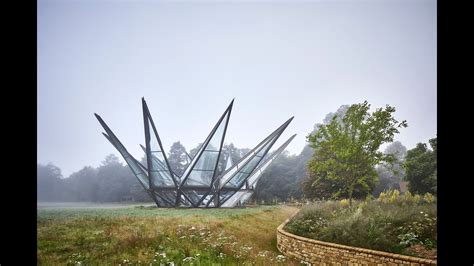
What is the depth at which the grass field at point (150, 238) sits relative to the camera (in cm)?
411

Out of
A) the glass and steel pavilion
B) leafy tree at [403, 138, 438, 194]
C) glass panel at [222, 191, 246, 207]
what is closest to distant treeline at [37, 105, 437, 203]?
leafy tree at [403, 138, 438, 194]

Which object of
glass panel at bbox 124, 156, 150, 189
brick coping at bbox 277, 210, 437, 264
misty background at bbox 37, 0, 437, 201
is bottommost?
brick coping at bbox 277, 210, 437, 264

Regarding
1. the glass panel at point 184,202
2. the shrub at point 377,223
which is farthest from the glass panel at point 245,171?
the shrub at point 377,223

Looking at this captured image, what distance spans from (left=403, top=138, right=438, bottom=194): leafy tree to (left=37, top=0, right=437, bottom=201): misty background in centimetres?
94

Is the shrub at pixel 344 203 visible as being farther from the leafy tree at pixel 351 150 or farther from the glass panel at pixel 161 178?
the glass panel at pixel 161 178

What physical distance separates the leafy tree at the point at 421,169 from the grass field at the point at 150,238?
1.55 metres

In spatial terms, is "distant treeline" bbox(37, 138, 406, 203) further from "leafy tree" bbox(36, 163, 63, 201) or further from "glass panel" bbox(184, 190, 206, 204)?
"glass panel" bbox(184, 190, 206, 204)

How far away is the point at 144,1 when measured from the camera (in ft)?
15.5

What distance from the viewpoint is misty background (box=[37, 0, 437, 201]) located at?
14.8 ft

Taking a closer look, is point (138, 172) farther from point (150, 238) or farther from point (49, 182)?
point (150, 238)

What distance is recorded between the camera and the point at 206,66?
191 inches
